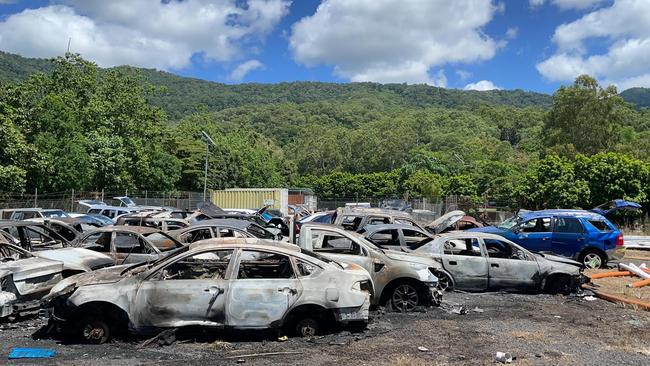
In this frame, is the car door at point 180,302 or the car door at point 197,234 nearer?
the car door at point 180,302

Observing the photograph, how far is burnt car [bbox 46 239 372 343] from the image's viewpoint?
751 cm

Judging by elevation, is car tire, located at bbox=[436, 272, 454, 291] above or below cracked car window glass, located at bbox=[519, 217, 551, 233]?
below

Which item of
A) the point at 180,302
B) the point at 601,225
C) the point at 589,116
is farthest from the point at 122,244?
the point at 589,116

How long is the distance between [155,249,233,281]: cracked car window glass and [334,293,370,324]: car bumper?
1.75 m

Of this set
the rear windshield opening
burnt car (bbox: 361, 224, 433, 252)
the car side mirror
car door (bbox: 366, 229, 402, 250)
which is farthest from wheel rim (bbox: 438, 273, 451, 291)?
the rear windshield opening

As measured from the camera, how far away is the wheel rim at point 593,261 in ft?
50.5

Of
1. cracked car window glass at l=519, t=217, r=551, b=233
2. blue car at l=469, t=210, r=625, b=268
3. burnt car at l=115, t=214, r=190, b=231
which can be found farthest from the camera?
burnt car at l=115, t=214, r=190, b=231

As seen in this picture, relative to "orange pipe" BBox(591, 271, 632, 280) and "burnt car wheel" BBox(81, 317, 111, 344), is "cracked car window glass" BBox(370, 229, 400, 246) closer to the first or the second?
"orange pipe" BBox(591, 271, 632, 280)

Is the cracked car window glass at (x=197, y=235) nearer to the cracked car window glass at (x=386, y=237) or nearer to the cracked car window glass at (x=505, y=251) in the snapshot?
the cracked car window glass at (x=386, y=237)

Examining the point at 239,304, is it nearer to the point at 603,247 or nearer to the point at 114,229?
the point at 114,229

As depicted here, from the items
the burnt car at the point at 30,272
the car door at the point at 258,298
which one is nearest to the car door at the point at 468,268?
the car door at the point at 258,298

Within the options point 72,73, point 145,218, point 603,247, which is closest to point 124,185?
point 72,73

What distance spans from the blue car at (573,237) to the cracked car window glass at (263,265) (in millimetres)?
8705

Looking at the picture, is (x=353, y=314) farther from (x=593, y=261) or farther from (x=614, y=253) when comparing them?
(x=614, y=253)
